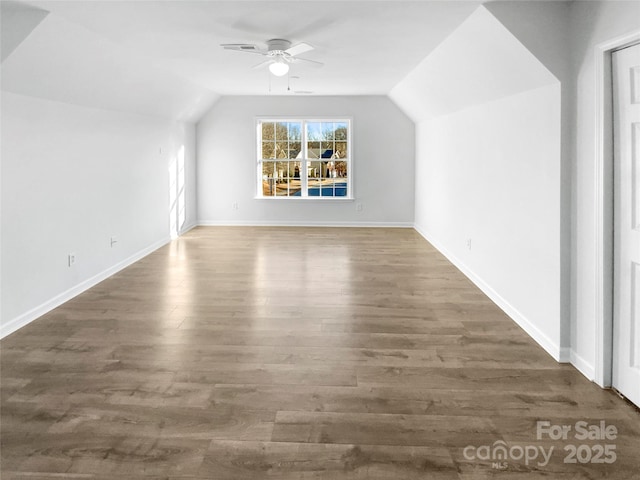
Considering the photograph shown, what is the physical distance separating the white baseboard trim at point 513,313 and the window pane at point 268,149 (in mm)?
4290

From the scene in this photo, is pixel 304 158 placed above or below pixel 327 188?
above

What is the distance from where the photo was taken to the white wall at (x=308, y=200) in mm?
9000

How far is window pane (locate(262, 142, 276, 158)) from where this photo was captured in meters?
9.33

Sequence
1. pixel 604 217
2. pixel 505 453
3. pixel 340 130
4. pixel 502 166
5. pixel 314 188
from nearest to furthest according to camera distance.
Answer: pixel 505 453
pixel 604 217
pixel 502 166
pixel 340 130
pixel 314 188

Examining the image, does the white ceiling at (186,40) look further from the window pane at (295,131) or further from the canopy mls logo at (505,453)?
the window pane at (295,131)

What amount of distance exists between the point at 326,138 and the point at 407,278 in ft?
15.0

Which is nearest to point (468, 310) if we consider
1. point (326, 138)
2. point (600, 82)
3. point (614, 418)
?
point (614, 418)

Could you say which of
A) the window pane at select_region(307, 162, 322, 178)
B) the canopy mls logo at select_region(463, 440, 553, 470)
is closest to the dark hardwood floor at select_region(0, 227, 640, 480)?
the canopy mls logo at select_region(463, 440, 553, 470)

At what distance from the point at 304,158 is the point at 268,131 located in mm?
838

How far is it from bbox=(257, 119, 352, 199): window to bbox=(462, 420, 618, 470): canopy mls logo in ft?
23.6

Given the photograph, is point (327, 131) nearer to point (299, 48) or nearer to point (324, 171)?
point (324, 171)

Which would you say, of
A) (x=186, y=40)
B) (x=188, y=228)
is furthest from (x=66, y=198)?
(x=188, y=228)

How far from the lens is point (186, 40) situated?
174 inches

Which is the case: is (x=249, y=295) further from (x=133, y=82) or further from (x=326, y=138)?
(x=326, y=138)
